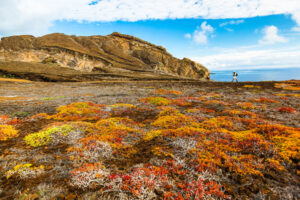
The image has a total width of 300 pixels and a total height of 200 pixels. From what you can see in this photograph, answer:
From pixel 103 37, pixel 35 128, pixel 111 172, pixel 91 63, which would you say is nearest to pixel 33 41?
pixel 91 63

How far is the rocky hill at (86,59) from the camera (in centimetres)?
8256

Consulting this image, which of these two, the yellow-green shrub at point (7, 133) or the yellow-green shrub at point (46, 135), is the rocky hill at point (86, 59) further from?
the yellow-green shrub at point (46, 135)

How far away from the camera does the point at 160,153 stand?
24.2 feet

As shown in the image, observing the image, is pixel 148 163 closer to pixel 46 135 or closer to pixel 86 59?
pixel 46 135

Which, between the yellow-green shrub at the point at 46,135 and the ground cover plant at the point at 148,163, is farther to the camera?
the yellow-green shrub at the point at 46,135

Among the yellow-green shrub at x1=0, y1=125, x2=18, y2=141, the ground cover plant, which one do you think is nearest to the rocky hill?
the yellow-green shrub at x1=0, y1=125, x2=18, y2=141

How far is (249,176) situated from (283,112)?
42.1ft

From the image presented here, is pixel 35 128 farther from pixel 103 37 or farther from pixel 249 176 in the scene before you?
pixel 103 37

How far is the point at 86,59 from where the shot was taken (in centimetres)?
12312

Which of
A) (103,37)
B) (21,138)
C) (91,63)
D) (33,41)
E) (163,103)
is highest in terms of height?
(103,37)

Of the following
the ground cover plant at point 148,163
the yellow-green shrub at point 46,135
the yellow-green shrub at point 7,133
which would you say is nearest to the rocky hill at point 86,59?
the yellow-green shrub at point 7,133

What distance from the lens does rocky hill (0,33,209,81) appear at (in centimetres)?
8256

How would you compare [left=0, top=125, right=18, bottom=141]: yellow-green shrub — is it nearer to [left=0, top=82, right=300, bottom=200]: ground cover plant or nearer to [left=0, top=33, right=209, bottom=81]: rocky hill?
Answer: [left=0, top=82, right=300, bottom=200]: ground cover plant

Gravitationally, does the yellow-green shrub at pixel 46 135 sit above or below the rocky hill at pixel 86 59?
below
